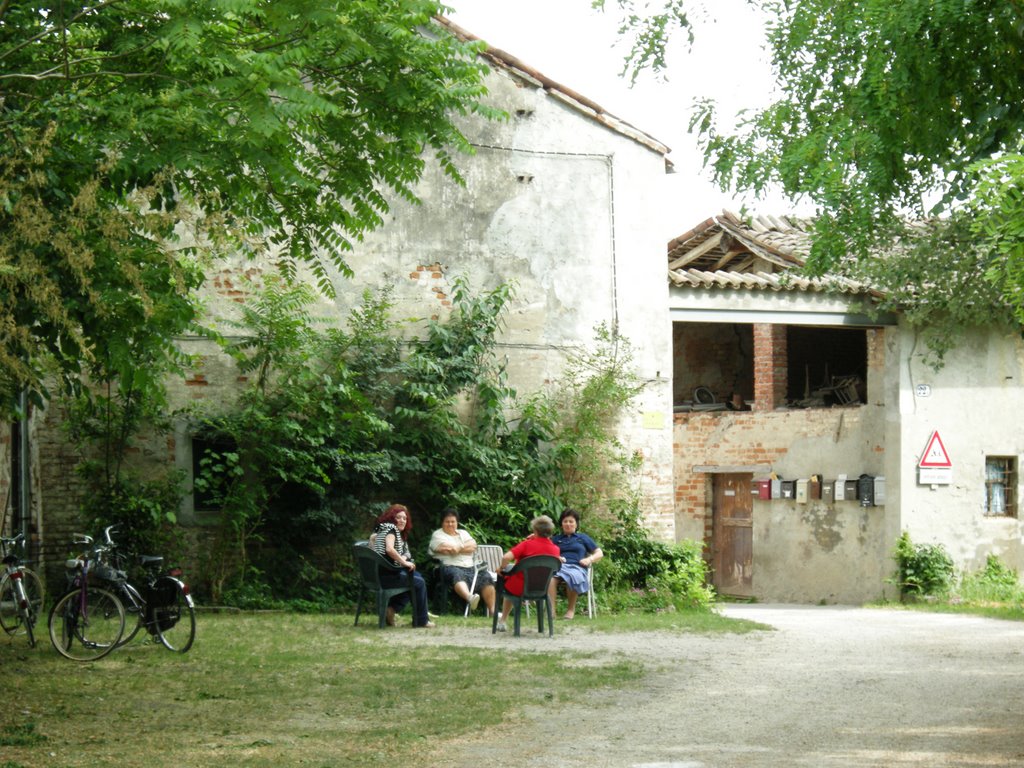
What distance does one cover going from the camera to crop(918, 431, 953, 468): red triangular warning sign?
59.6 ft

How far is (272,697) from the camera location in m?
8.52

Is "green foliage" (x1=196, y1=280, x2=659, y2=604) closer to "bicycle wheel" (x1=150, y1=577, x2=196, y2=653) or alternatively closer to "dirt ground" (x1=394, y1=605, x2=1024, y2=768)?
"dirt ground" (x1=394, y1=605, x2=1024, y2=768)

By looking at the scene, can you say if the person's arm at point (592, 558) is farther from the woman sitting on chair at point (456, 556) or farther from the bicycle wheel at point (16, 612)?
the bicycle wheel at point (16, 612)

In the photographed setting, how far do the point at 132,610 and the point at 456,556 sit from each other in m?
4.38

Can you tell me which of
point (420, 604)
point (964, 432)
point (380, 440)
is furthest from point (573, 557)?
point (964, 432)

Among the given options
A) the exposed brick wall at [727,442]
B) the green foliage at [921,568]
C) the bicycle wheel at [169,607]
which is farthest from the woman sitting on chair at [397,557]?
the exposed brick wall at [727,442]

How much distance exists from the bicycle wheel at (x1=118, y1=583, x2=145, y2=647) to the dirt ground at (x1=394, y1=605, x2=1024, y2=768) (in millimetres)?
2552

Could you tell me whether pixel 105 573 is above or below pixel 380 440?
below

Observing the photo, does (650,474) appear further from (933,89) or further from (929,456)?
(933,89)

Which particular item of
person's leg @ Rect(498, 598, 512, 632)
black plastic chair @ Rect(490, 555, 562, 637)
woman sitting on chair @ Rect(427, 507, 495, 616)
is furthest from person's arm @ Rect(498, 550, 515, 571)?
woman sitting on chair @ Rect(427, 507, 495, 616)

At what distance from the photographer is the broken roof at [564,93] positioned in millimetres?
16078

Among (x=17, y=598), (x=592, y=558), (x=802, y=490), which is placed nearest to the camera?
(x=17, y=598)

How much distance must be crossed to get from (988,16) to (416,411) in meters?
9.28

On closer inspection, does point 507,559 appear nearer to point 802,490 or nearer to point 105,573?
point 105,573
